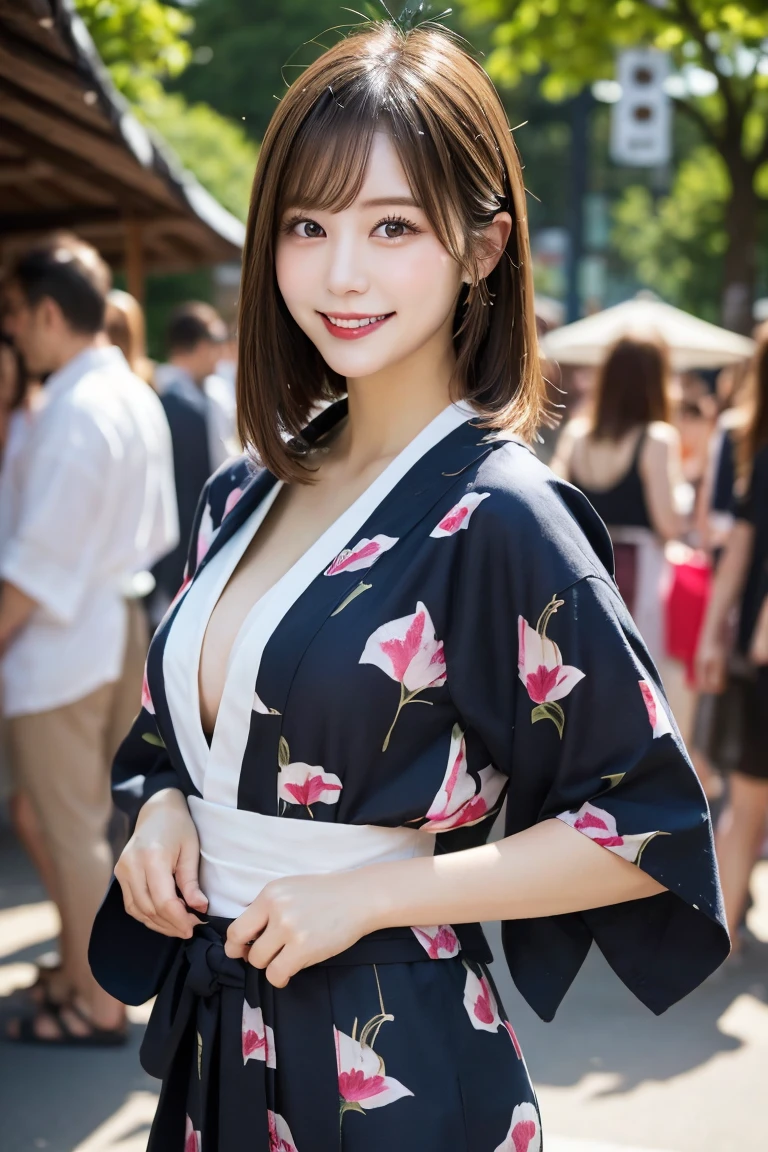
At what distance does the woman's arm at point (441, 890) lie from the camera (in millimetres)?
1324

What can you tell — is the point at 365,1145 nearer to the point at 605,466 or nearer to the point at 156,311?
the point at 605,466

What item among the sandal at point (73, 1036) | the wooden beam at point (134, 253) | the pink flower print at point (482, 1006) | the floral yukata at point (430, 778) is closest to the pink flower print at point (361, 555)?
the floral yukata at point (430, 778)

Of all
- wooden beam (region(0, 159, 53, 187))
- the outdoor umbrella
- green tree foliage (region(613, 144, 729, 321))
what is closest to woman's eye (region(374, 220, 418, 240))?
wooden beam (region(0, 159, 53, 187))

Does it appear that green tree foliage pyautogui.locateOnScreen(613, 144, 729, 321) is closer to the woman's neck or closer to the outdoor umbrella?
the outdoor umbrella

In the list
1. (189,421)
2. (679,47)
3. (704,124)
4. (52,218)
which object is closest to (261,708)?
(52,218)

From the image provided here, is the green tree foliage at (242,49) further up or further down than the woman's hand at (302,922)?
further up

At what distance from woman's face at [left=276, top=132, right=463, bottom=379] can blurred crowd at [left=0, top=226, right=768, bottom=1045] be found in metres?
2.07

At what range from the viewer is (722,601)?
4109 millimetres

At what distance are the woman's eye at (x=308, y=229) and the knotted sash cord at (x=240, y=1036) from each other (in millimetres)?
775

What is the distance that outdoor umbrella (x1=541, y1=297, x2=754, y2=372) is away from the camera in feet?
28.1

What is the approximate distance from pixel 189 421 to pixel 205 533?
14.3ft

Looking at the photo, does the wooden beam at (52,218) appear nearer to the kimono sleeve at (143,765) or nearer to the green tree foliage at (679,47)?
the kimono sleeve at (143,765)

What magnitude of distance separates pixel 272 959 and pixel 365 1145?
9.1 inches

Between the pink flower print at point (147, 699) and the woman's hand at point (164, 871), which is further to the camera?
the pink flower print at point (147, 699)
